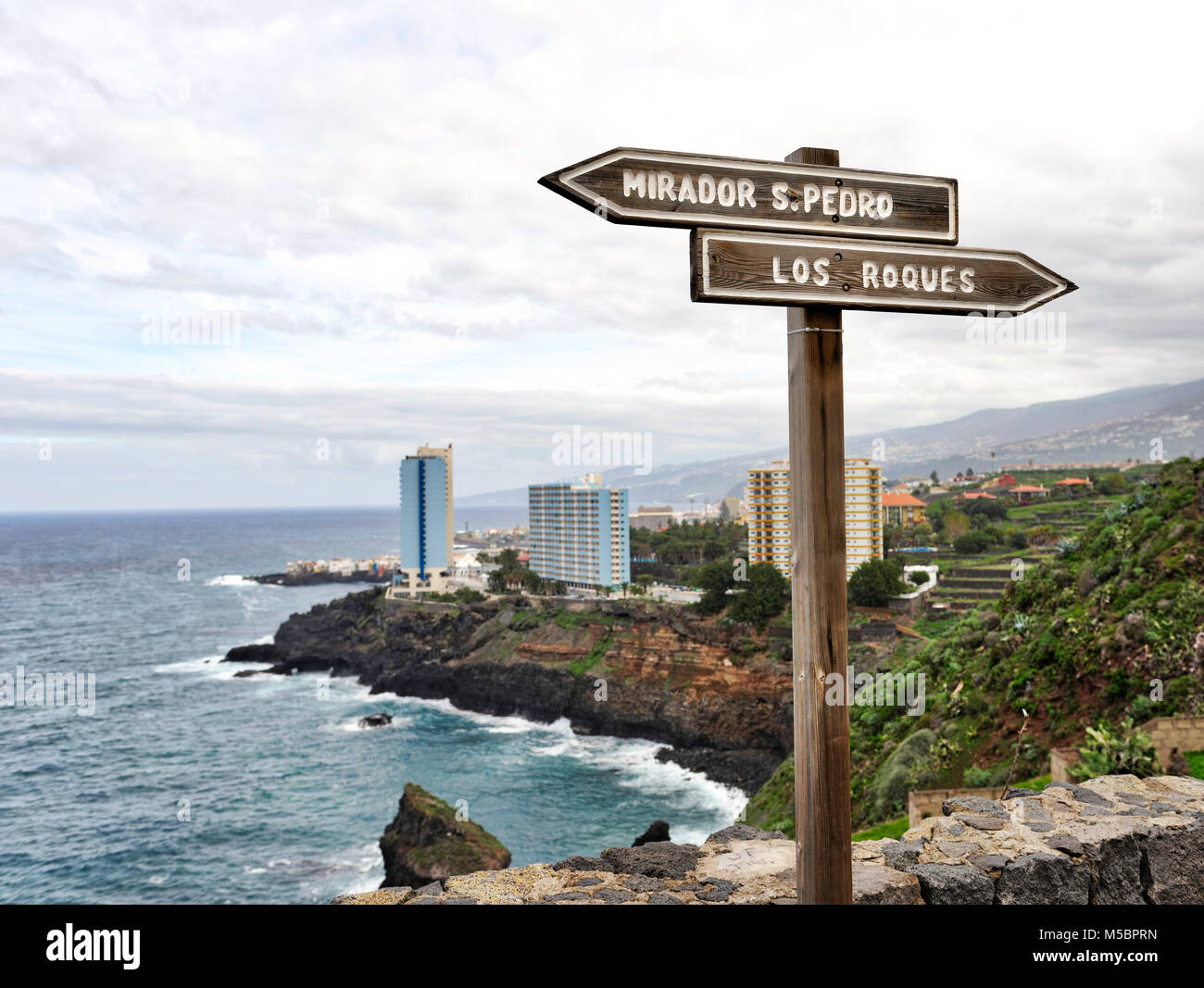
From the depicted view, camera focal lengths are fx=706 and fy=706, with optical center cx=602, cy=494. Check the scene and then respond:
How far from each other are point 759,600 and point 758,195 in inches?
1504

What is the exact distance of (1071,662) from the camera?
1066cm

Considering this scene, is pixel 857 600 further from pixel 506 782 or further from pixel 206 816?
pixel 206 816

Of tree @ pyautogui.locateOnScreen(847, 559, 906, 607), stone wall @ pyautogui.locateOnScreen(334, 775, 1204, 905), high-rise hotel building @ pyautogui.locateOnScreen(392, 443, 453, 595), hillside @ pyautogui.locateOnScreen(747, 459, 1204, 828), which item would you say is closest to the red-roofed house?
tree @ pyautogui.locateOnScreen(847, 559, 906, 607)

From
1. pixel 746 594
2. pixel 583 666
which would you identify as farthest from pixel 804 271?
pixel 583 666

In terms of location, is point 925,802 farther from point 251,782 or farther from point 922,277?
point 251,782

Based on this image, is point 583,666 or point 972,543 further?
point 972,543

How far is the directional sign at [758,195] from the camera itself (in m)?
2.66

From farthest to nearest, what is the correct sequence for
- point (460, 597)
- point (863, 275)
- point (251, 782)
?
point (460, 597) < point (251, 782) < point (863, 275)

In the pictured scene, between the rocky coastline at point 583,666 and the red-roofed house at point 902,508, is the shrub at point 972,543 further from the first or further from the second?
the red-roofed house at point 902,508

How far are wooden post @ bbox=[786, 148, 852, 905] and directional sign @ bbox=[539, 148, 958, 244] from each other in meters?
0.17

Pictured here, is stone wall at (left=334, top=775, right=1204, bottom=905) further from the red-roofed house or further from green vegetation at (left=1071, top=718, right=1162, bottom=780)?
the red-roofed house

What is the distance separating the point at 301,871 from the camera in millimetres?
24703

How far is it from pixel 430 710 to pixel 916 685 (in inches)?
1395

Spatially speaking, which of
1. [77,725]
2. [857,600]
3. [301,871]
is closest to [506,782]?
[301,871]
